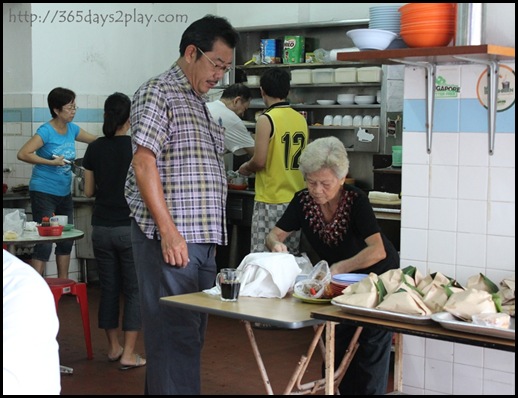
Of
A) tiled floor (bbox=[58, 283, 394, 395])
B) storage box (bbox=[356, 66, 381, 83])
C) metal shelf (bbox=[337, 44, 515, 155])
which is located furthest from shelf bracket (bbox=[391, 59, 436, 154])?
storage box (bbox=[356, 66, 381, 83])

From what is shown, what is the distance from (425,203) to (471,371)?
0.75 metres

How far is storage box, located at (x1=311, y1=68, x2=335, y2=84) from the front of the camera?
806 cm

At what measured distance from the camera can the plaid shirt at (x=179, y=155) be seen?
383cm

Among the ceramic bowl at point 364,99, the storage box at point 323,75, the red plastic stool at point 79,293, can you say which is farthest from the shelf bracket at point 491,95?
the storage box at point 323,75

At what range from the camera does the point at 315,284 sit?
360cm

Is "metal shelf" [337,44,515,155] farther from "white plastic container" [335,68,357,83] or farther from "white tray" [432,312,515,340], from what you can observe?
"white plastic container" [335,68,357,83]

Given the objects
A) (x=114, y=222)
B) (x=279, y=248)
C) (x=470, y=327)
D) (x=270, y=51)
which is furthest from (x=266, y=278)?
(x=270, y=51)

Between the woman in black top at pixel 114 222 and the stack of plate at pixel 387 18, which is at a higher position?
the stack of plate at pixel 387 18

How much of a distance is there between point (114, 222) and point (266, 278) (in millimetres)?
1988

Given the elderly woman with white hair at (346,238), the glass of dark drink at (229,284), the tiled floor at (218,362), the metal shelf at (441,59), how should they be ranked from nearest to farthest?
the metal shelf at (441,59), the glass of dark drink at (229,284), the elderly woman with white hair at (346,238), the tiled floor at (218,362)

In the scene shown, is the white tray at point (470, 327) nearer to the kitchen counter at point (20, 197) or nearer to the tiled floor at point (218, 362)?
the tiled floor at point (218, 362)

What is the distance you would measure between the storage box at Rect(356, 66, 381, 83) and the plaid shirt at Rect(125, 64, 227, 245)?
3969mm

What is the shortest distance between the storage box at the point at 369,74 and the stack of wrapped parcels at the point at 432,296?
441 cm

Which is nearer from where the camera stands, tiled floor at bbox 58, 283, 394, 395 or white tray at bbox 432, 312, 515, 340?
white tray at bbox 432, 312, 515, 340
